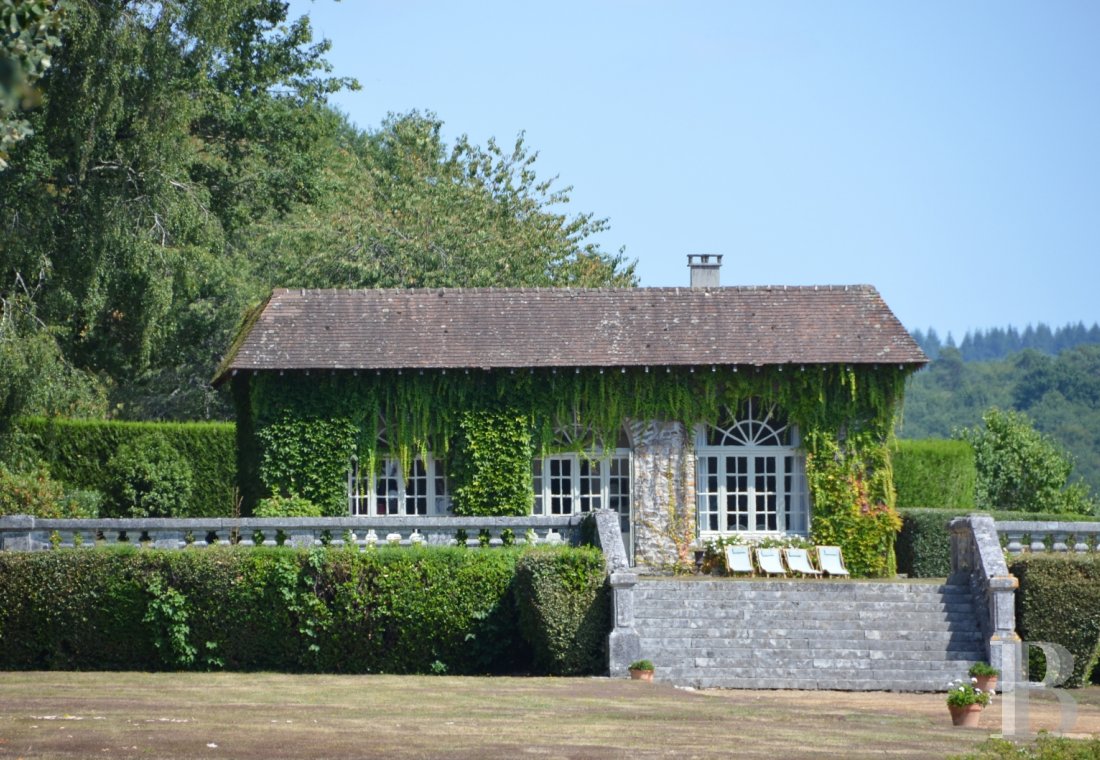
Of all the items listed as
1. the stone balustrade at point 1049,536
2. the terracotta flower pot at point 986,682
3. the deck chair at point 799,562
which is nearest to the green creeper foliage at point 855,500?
the deck chair at point 799,562

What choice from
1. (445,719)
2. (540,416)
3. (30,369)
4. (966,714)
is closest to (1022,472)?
(540,416)

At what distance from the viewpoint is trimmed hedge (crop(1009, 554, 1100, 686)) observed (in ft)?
74.2

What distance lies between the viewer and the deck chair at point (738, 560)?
1044 inches

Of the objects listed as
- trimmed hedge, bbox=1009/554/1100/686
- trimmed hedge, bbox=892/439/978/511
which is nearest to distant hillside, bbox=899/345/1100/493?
trimmed hedge, bbox=892/439/978/511

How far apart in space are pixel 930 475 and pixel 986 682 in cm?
1584

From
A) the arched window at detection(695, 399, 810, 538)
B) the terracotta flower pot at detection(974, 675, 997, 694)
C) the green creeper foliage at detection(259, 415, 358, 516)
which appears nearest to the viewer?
the terracotta flower pot at detection(974, 675, 997, 694)

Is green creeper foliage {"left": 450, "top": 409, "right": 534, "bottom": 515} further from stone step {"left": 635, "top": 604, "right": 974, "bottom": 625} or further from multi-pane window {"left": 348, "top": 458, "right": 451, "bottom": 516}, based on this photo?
stone step {"left": 635, "top": 604, "right": 974, "bottom": 625}

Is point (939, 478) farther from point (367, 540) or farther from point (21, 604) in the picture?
point (21, 604)

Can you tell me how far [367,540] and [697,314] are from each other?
8780mm

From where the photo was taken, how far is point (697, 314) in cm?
2947

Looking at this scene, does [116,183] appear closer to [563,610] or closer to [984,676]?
[563,610]

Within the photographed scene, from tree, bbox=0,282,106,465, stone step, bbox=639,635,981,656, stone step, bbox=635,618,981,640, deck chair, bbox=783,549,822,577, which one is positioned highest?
tree, bbox=0,282,106,465

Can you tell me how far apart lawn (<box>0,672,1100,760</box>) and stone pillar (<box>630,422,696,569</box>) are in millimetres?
7434

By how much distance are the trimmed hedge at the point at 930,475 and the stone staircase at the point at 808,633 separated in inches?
430
